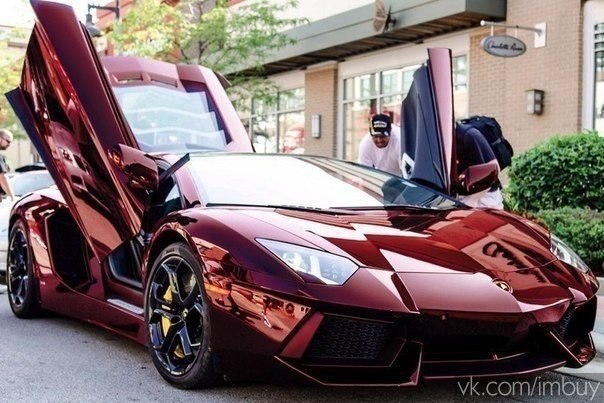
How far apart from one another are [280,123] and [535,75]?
311 inches

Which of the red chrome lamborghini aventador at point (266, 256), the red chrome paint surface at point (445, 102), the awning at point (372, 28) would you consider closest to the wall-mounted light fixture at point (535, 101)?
the awning at point (372, 28)

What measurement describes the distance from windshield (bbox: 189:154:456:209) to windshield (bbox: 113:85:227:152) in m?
0.91

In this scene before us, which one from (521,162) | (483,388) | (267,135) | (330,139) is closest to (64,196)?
(483,388)

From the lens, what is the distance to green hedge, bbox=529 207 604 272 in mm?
7477

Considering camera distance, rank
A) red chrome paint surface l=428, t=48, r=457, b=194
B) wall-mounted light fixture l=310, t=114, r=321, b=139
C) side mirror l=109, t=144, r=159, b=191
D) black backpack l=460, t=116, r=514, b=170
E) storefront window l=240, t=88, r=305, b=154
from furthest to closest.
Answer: storefront window l=240, t=88, r=305, b=154
wall-mounted light fixture l=310, t=114, r=321, b=139
black backpack l=460, t=116, r=514, b=170
red chrome paint surface l=428, t=48, r=457, b=194
side mirror l=109, t=144, r=159, b=191

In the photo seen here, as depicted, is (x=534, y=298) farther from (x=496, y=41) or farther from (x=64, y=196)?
(x=496, y=41)

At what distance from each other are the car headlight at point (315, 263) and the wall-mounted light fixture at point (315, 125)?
1340cm

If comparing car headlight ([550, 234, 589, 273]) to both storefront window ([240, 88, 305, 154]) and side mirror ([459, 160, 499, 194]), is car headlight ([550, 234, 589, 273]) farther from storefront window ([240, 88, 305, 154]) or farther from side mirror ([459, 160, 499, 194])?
storefront window ([240, 88, 305, 154])

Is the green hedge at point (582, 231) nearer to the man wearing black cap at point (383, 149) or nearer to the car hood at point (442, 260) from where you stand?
the man wearing black cap at point (383, 149)

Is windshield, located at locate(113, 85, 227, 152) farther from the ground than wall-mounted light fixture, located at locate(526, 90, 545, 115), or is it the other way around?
wall-mounted light fixture, located at locate(526, 90, 545, 115)

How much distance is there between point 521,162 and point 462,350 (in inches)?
228

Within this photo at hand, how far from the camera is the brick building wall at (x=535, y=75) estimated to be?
11.3 meters

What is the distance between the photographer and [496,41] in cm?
1143

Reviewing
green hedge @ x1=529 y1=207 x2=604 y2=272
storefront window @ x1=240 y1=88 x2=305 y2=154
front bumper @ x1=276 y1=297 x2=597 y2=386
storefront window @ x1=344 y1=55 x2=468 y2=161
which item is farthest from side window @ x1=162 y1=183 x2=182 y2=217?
storefront window @ x1=240 y1=88 x2=305 y2=154
